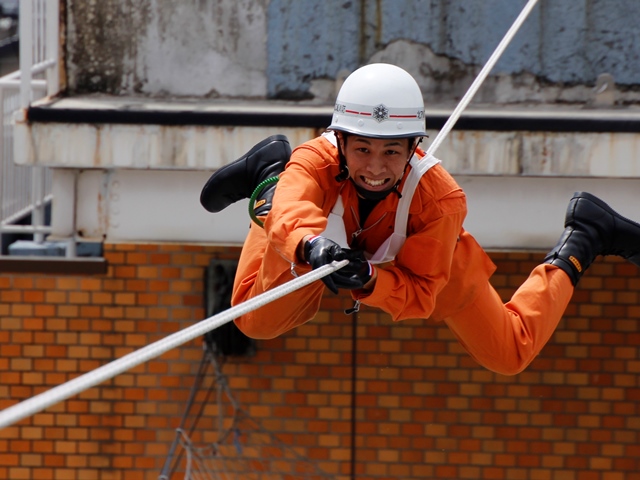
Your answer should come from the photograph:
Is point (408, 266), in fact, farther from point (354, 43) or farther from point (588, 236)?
point (354, 43)

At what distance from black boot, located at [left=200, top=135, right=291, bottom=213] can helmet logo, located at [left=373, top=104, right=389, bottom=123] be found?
100 cm

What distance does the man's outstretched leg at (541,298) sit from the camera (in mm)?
5207

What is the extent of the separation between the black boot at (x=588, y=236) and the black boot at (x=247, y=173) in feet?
4.53

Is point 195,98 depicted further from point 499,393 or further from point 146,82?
point 499,393

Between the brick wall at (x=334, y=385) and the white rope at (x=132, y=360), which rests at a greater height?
the white rope at (x=132, y=360)

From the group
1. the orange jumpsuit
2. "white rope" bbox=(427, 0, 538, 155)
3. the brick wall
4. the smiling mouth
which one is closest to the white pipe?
the brick wall

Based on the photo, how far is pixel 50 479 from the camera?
25.1 ft

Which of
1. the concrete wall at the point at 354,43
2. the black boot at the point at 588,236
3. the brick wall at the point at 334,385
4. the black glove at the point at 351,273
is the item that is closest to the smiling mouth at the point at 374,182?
the black glove at the point at 351,273

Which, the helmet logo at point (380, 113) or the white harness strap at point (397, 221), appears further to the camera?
the white harness strap at point (397, 221)

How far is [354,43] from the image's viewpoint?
21.7 feet

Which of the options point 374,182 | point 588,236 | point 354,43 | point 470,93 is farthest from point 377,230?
point 354,43

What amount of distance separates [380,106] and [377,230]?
515 millimetres

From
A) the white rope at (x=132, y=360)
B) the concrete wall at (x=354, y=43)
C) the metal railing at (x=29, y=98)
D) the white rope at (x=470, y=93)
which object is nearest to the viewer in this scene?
the white rope at (x=132, y=360)

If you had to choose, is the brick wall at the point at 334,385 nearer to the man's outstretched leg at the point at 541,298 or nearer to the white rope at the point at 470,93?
the man's outstretched leg at the point at 541,298
